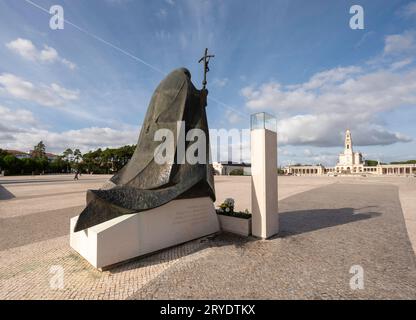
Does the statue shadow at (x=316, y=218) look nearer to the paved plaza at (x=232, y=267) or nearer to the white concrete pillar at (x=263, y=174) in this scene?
the paved plaza at (x=232, y=267)

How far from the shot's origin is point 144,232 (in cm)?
536

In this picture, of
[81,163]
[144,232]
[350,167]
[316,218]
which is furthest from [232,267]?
[350,167]

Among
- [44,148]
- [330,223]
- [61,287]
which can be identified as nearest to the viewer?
[61,287]

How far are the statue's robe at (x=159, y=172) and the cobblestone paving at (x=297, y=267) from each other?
1.65 m

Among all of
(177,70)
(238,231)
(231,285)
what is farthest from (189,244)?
(177,70)

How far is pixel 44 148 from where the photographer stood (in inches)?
3558

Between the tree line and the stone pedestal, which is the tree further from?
the stone pedestal

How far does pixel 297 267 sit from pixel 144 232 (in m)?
3.57

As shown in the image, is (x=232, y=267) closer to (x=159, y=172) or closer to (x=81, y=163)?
(x=159, y=172)

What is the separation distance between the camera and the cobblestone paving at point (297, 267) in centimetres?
385
